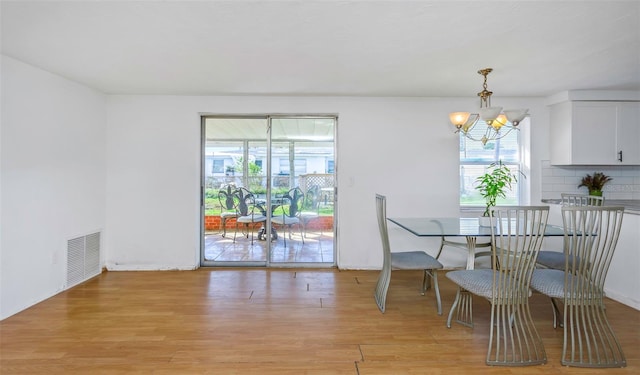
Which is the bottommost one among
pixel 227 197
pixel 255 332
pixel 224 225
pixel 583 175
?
pixel 255 332

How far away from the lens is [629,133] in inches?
153

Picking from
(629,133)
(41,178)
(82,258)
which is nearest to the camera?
(41,178)

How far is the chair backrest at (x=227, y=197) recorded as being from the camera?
4359 mm

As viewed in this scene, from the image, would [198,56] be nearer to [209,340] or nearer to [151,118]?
[151,118]

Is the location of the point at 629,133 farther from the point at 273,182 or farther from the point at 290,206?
the point at 273,182

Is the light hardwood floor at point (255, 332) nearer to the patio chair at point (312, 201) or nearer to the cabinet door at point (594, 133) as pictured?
the patio chair at point (312, 201)

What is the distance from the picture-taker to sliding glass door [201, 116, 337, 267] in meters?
4.32

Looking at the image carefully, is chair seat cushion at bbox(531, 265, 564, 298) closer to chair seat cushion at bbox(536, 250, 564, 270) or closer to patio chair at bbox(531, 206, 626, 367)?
patio chair at bbox(531, 206, 626, 367)

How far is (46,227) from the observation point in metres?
3.16

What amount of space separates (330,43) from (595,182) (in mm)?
3796

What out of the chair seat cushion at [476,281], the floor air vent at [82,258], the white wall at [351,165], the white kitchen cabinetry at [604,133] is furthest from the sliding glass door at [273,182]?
the white kitchen cabinetry at [604,133]

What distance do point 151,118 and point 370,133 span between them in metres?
2.77

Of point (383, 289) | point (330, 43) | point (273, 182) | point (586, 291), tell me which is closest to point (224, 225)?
point (273, 182)

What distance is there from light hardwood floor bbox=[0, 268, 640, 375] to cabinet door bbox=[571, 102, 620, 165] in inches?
68.4
